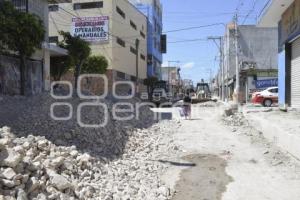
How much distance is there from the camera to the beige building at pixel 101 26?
142 feet

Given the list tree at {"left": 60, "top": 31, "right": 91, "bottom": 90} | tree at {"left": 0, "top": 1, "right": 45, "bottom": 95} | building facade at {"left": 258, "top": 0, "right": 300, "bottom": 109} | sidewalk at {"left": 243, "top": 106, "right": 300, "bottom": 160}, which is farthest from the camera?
tree at {"left": 60, "top": 31, "right": 91, "bottom": 90}

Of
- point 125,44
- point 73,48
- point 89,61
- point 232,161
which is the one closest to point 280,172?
point 232,161

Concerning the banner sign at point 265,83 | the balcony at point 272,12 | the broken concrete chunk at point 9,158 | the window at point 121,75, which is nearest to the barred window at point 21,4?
the balcony at point 272,12

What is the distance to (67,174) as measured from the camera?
7.13m

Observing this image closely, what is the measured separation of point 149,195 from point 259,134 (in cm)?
807

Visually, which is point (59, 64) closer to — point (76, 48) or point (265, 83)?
point (76, 48)

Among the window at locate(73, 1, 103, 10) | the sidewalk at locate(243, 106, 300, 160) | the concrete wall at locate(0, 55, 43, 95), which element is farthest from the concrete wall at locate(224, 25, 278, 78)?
the sidewalk at locate(243, 106, 300, 160)

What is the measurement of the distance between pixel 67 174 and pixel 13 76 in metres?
13.8

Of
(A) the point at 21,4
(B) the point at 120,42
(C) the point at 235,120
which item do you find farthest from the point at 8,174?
(B) the point at 120,42

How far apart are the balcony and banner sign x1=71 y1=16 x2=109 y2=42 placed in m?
21.9

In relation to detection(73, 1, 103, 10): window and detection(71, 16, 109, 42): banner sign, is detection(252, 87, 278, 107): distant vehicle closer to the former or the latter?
detection(71, 16, 109, 42): banner sign

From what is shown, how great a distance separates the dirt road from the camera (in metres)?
7.89

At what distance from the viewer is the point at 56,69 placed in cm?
2678

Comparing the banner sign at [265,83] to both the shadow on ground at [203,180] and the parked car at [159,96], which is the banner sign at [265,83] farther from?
the shadow on ground at [203,180]
